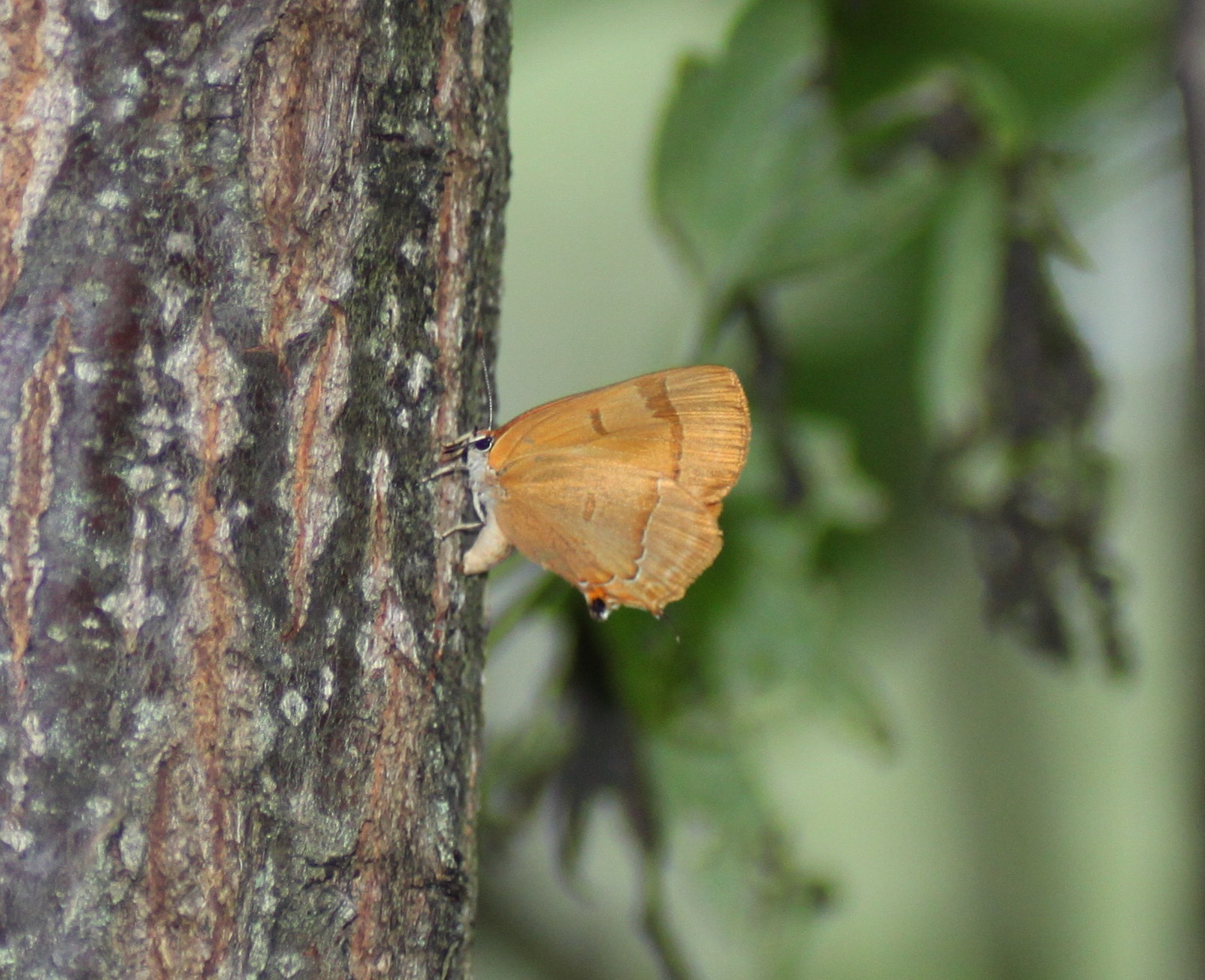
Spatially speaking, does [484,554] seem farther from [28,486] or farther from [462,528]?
[28,486]

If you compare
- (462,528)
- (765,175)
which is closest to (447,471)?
(462,528)

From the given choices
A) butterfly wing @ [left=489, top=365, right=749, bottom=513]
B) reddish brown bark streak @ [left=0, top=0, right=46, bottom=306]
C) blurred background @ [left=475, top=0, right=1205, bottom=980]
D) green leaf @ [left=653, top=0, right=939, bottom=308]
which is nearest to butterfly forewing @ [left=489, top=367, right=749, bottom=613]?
butterfly wing @ [left=489, top=365, right=749, bottom=513]

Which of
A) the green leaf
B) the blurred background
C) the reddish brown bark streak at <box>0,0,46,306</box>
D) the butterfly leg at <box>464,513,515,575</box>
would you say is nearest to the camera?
the reddish brown bark streak at <box>0,0,46,306</box>

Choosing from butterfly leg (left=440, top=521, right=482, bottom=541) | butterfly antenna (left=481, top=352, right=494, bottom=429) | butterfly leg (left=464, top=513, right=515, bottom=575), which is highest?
butterfly antenna (left=481, top=352, right=494, bottom=429)

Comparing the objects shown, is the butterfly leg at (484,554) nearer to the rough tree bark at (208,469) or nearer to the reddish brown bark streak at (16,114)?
the rough tree bark at (208,469)

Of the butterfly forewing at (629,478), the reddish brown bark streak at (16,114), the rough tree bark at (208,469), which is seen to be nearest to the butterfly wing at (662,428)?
the butterfly forewing at (629,478)

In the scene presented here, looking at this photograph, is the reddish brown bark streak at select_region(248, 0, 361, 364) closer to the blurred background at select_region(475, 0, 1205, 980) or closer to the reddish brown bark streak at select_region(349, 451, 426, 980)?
the reddish brown bark streak at select_region(349, 451, 426, 980)

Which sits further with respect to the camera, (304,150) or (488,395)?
(488,395)
